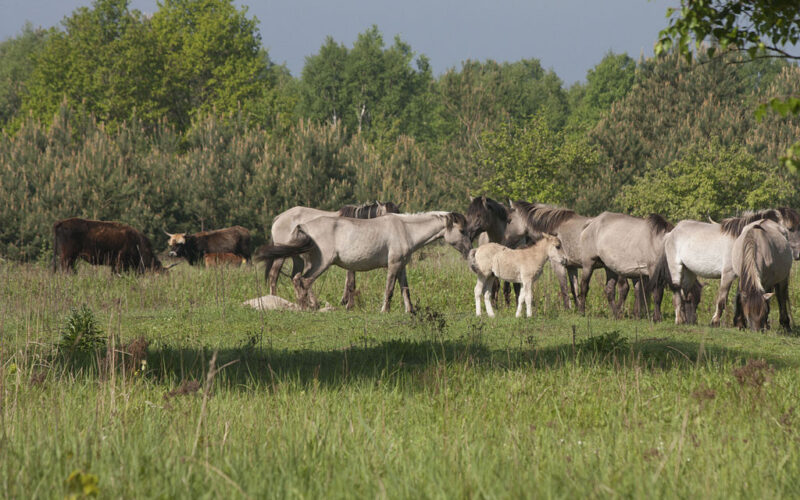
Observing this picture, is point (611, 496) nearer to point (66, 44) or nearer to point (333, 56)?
point (66, 44)

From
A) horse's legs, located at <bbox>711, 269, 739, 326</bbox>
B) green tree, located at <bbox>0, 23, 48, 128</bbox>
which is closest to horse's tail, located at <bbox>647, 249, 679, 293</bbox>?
horse's legs, located at <bbox>711, 269, 739, 326</bbox>

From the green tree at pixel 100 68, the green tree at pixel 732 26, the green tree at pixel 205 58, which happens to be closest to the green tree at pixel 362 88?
the green tree at pixel 205 58

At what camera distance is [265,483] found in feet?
12.6

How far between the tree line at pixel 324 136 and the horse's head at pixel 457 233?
6.82 meters

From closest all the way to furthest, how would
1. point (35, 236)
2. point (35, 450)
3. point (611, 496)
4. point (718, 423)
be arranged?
point (611, 496), point (35, 450), point (718, 423), point (35, 236)

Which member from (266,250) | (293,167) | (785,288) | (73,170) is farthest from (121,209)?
(785,288)

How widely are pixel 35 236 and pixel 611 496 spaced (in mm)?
28204

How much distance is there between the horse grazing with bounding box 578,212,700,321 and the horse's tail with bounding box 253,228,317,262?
5.47 m

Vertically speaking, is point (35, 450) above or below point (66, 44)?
below

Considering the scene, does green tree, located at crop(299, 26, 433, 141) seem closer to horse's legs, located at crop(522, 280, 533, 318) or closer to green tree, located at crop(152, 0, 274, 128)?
green tree, located at crop(152, 0, 274, 128)

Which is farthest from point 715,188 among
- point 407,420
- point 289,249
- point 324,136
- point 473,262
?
point 407,420

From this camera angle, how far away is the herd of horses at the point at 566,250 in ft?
43.5

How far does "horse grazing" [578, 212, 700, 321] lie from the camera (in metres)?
14.8

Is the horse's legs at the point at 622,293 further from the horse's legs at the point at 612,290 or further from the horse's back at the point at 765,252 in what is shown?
the horse's back at the point at 765,252
